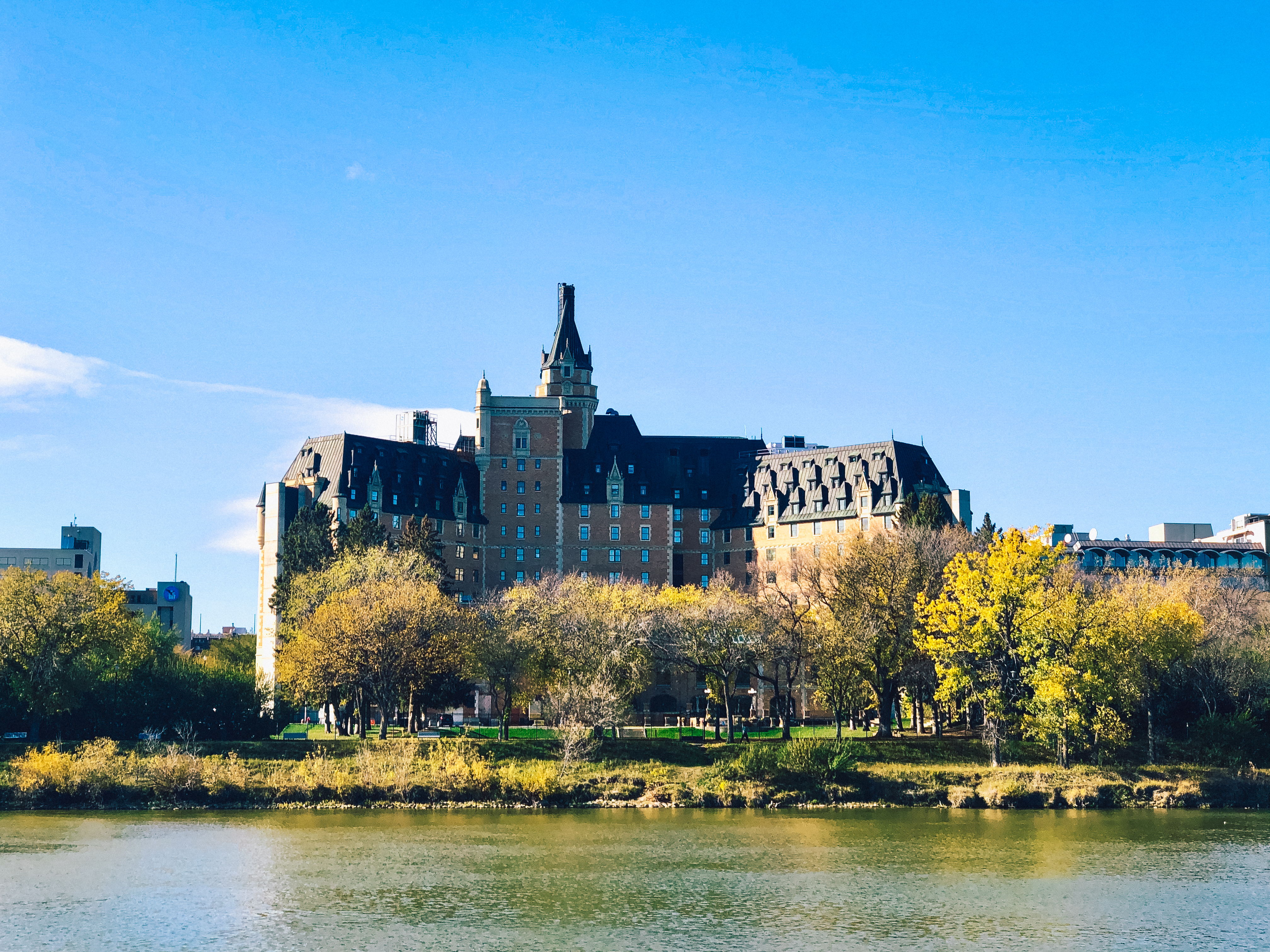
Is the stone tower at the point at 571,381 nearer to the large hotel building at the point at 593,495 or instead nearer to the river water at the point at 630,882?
the large hotel building at the point at 593,495

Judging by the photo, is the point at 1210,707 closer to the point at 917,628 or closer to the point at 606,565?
the point at 917,628

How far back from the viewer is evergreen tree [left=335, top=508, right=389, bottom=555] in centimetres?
12150

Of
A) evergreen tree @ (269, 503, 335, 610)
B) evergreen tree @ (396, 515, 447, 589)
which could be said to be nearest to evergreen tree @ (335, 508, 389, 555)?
evergreen tree @ (269, 503, 335, 610)

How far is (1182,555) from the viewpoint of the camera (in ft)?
573

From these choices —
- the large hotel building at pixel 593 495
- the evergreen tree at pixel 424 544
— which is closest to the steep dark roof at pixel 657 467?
the large hotel building at pixel 593 495

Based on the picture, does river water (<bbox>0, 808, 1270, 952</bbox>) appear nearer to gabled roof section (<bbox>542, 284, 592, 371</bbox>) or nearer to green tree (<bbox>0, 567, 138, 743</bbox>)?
green tree (<bbox>0, 567, 138, 743</bbox>)

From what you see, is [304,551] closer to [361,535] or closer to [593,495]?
[361,535]

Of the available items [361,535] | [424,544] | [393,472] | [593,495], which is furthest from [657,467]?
[361,535]

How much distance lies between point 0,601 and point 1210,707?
248 feet

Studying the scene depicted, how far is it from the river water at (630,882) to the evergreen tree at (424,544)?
43988 millimetres

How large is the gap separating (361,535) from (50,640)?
3289 centimetres

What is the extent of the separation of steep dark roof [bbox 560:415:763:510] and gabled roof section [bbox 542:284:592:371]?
25.4 feet

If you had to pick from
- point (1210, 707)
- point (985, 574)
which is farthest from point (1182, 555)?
point (985, 574)

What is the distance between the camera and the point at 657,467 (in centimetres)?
17112
